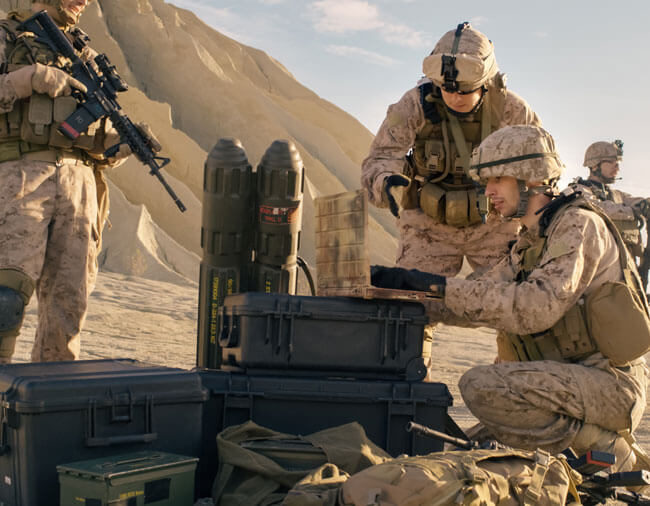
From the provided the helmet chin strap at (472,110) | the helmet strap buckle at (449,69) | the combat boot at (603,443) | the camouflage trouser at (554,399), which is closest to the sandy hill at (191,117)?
the helmet chin strap at (472,110)

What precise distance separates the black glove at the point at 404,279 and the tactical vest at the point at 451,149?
4.03 feet

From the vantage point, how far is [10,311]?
4254mm

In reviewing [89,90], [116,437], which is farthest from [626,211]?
[116,437]

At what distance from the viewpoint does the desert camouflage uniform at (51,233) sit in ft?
14.8

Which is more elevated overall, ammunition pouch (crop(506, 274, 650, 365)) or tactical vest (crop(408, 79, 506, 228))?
tactical vest (crop(408, 79, 506, 228))

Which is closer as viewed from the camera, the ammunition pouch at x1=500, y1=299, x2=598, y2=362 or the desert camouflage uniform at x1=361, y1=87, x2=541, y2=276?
the ammunition pouch at x1=500, y1=299, x2=598, y2=362

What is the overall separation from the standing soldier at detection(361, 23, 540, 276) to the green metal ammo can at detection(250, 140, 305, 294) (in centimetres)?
47

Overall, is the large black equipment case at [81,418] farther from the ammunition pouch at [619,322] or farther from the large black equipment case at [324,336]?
the ammunition pouch at [619,322]

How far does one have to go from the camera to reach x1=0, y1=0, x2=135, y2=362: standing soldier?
4516 mm

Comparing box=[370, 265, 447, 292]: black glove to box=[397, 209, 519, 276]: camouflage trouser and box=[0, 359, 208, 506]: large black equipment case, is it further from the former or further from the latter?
box=[397, 209, 519, 276]: camouflage trouser

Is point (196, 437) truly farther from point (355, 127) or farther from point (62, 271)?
point (355, 127)

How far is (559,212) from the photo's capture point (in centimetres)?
374

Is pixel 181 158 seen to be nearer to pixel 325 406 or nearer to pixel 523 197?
pixel 523 197

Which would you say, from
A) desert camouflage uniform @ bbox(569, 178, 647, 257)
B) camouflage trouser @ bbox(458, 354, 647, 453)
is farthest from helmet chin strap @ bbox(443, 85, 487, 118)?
desert camouflage uniform @ bbox(569, 178, 647, 257)
